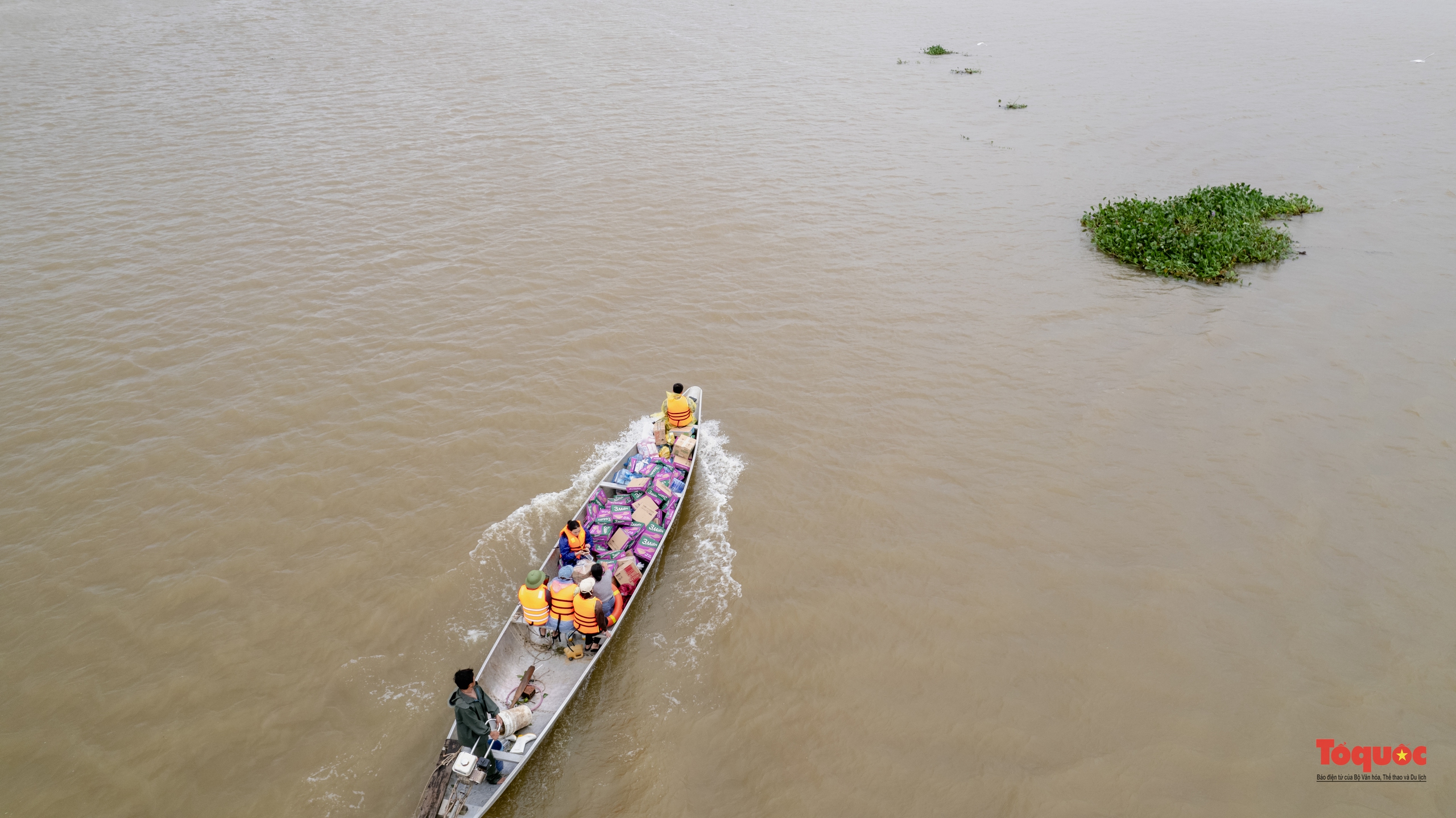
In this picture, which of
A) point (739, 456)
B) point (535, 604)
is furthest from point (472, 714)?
point (739, 456)

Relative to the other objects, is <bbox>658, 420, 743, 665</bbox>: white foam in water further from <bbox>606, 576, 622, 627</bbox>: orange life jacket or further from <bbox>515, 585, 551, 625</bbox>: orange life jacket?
<bbox>515, 585, 551, 625</bbox>: orange life jacket

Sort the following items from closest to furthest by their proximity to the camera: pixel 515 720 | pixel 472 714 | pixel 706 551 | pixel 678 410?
pixel 472 714 < pixel 515 720 < pixel 706 551 < pixel 678 410

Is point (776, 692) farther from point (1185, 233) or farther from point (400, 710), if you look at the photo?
point (1185, 233)

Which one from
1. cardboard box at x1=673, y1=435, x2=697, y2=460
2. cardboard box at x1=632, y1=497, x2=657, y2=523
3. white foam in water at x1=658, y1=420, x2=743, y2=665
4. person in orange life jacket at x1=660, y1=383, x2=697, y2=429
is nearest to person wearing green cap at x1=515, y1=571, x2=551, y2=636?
white foam in water at x1=658, y1=420, x2=743, y2=665

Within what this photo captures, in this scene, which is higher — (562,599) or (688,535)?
(562,599)

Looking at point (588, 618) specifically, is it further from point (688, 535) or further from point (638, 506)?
point (688, 535)

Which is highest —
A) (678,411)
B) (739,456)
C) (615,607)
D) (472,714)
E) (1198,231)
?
(1198,231)
